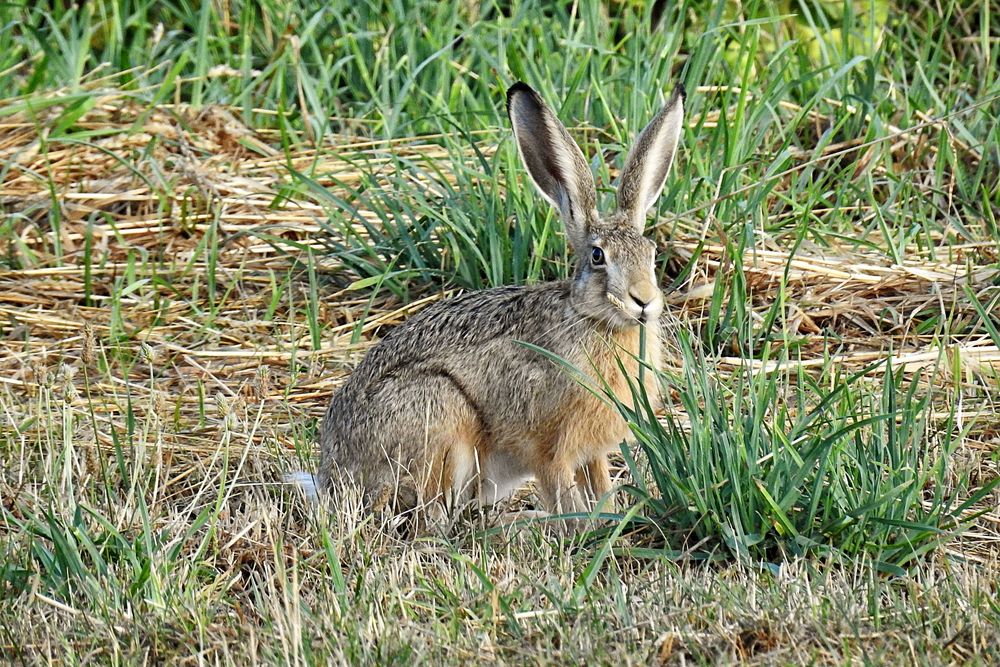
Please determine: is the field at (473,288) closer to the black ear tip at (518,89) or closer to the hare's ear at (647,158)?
the hare's ear at (647,158)

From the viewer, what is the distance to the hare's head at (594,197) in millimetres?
4293

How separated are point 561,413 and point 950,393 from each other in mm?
1336

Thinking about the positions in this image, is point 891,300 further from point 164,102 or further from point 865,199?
point 164,102

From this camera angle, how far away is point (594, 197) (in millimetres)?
4578

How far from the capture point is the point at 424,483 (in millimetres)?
4414

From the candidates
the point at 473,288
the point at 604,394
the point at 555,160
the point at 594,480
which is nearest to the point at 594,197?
the point at 555,160

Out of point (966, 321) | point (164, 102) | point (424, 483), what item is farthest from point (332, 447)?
point (164, 102)

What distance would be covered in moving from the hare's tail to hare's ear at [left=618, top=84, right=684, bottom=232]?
123 centimetres

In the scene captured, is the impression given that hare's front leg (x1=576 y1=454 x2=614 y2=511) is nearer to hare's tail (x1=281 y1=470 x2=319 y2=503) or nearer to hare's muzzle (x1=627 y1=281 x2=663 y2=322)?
hare's muzzle (x1=627 y1=281 x2=663 y2=322)

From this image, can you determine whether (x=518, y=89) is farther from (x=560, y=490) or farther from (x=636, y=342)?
(x=560, y=490)

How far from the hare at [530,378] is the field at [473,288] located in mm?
179

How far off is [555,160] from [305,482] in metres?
1.22

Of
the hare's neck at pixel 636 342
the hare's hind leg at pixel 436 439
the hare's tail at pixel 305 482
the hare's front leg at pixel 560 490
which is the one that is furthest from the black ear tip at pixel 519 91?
the hare's tail at pixel 305 482

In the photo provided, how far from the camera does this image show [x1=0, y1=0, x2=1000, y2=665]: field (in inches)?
137
